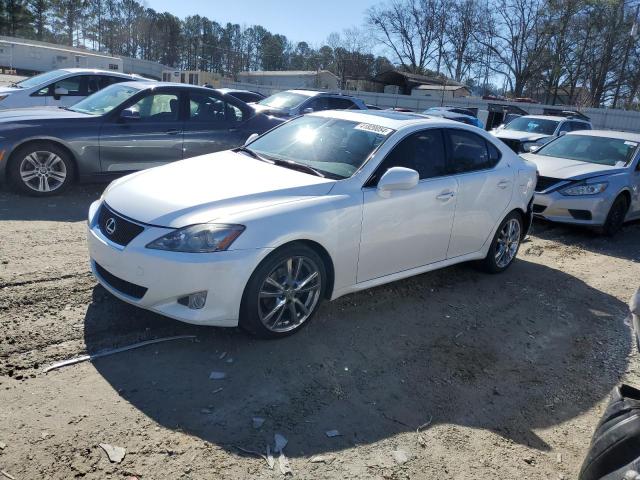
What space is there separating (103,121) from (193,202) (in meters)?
4.41

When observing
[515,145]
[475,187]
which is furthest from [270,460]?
[515,145]

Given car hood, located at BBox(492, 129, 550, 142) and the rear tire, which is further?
car hood, located at BBox(492, 129, 550, 142)

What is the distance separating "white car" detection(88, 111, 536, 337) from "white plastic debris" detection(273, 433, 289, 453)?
0.93 metres

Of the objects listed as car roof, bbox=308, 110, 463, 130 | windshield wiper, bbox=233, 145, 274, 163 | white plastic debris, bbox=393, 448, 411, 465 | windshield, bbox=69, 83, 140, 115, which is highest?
car roof, bbox=308, 110, 463, 130

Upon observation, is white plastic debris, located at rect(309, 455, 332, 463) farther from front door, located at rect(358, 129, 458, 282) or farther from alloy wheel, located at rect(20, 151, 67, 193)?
alloy wheel, located at rect(20, 151, 67, 193)

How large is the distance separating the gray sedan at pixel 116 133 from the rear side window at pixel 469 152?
4.19 metres

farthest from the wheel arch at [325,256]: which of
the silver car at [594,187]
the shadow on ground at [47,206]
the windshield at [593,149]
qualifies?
the windshield at [593,149]

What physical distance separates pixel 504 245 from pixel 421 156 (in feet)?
5.90

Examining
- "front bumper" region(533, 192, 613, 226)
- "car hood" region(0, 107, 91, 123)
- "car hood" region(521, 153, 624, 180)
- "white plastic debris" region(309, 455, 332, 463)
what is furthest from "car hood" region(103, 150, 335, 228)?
"car hood" region(521, 153, 624, 180)

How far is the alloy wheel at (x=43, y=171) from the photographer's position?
691 centimetres

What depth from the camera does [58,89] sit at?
420 inches

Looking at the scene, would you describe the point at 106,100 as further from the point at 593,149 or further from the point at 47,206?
the point at 593,149

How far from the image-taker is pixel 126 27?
92.8m

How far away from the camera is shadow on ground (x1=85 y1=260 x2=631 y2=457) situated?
306cm
